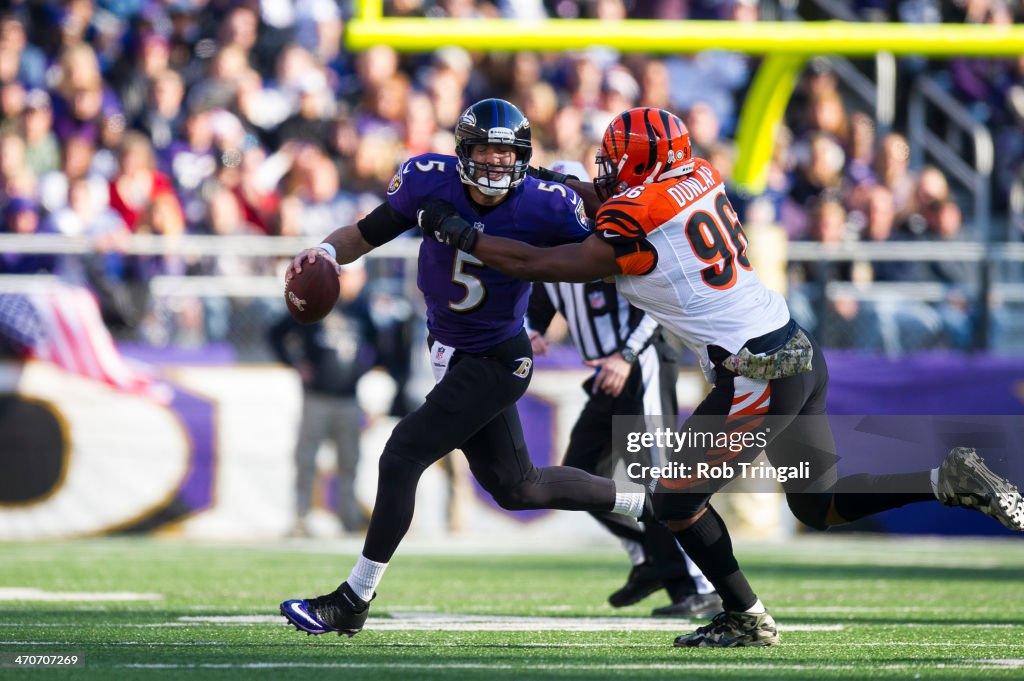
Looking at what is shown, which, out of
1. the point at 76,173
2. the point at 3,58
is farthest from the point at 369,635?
the point at 3,58

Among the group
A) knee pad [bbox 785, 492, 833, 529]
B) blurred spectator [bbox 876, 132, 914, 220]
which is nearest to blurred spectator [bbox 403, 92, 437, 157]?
blurred spectator [bbox 876, 132, 914, 220]

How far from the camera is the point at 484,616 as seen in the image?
19.9 feet

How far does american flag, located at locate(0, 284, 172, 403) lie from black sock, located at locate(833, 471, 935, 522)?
22.3 ft

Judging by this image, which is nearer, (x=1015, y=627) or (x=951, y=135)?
(x=1015, y=627)

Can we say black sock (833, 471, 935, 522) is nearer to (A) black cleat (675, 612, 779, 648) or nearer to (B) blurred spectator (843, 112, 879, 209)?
(A) black cleat (675, 612, 779, 648)

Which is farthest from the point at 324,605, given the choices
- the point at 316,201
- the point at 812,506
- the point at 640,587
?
the point at 316,201

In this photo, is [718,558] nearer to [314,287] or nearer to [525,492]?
[525,492]

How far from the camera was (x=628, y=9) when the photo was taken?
12.6m

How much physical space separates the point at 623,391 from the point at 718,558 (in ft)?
5.57

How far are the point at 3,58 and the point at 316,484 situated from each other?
4098mm

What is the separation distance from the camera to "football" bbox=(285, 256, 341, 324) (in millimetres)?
5238

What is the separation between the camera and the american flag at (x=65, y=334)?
10.6 metres

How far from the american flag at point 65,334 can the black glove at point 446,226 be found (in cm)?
603

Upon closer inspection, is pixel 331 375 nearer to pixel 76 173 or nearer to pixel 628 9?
pixel 76 173
